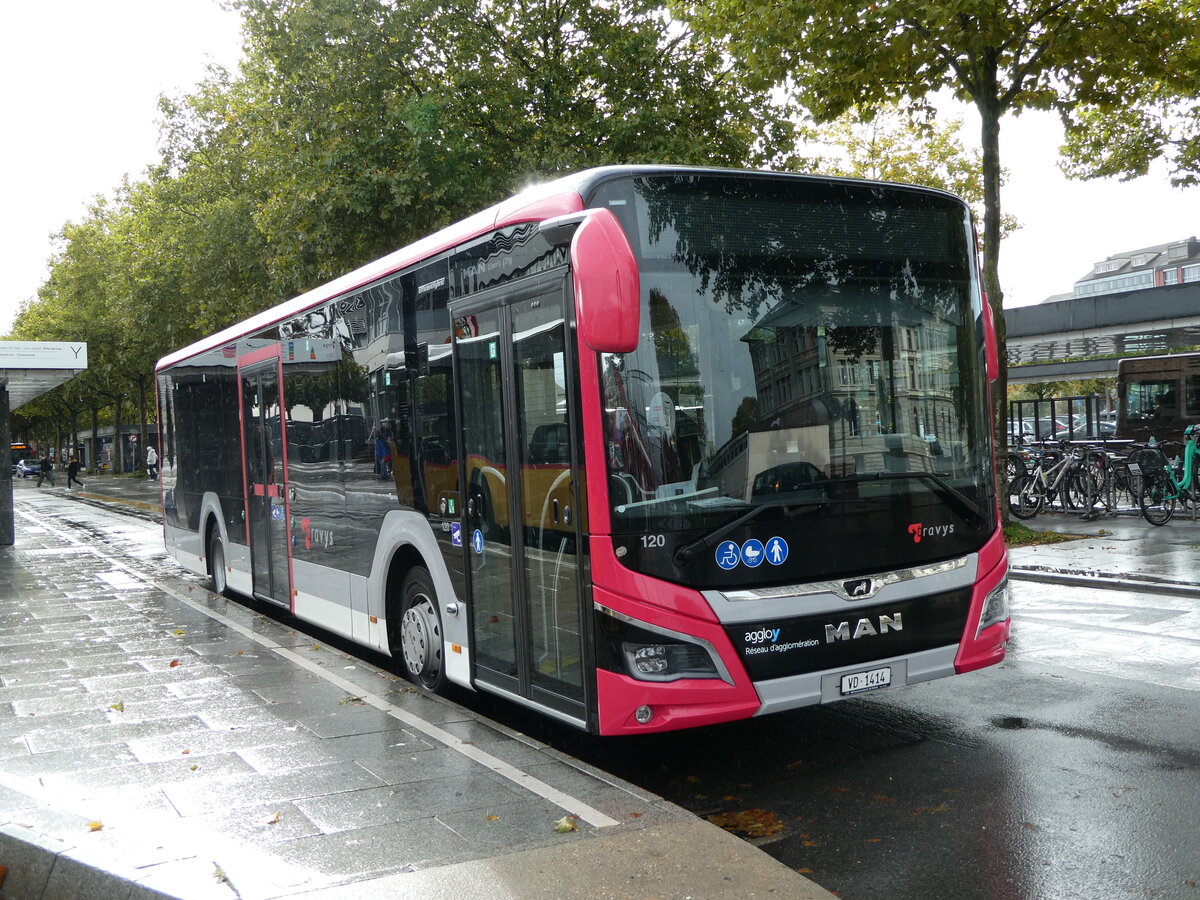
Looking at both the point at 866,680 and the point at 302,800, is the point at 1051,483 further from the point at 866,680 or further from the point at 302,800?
the point at 302,800

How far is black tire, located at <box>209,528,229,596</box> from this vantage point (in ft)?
43.5

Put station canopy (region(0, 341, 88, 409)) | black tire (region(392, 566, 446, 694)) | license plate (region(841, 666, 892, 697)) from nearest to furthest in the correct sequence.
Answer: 1. license plate (region(841, 666, 892, 697))
2. black tire (region(392, 566, 446, 694))
3. station canopy (region(0, 341, 88, 409))

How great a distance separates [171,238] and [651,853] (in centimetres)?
3274

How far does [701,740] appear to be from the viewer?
22.0ft

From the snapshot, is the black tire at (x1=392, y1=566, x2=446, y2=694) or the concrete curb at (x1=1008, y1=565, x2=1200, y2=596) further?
the concrete curb at (x1=1008, y1=565, x2=1200, y2=596)

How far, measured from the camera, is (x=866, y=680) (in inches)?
222

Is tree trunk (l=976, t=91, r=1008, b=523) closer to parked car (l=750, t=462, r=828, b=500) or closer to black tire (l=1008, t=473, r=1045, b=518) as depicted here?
black tire (l=1008, t=473, r=1045, b=518)

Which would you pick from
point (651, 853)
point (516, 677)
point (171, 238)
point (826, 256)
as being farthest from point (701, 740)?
point (171, 238)

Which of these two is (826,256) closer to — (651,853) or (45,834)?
(651,853)

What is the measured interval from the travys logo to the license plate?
698 mm

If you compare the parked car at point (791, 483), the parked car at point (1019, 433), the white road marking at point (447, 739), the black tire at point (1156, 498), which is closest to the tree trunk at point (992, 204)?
the black tire at point (1156, 498)

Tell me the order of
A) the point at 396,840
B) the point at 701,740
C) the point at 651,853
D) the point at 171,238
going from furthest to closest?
the point at 171,238 → the point at 701,740 → the point at 396,840 → the point at 651,853

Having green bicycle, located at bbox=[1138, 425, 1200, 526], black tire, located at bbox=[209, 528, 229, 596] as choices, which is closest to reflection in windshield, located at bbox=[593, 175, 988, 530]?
black tire, located at bbox=[209, 528, 229, 596]

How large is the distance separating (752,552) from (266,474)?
6.91 m
